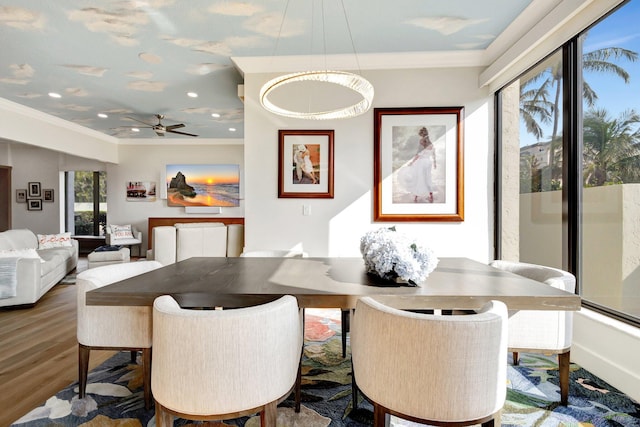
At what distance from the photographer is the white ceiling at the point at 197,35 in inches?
99.3

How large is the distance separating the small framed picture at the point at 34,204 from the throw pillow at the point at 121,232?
7.21 feet

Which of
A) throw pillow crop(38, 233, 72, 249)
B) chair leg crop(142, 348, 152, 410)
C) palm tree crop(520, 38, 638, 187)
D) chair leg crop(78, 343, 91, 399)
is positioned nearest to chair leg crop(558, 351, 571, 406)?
palm tree crop(520, 38, 638, 187)

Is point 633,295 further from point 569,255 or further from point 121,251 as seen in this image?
point 121,251

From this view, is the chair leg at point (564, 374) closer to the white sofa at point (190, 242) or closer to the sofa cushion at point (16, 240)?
the white sofa at point (190, 242)

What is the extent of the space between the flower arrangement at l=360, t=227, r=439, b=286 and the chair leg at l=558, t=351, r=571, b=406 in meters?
0.91

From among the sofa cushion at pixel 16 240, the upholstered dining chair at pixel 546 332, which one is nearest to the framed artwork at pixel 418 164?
the upholstered dining chair at pixel 546 332

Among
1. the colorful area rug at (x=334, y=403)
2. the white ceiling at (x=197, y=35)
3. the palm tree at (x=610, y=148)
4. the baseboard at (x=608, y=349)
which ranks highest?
the white ceiling at (x=197, y=35)

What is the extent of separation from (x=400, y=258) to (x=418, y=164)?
2148 mm

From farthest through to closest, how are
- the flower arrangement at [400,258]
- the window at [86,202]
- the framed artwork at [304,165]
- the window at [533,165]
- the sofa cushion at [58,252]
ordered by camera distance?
the window at [86,202] < the sofa cushion at [58,252] < the framed artwork at [304,165] < the window at [533,165] < the flower arrangement at [400,258]

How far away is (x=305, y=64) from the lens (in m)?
3.38

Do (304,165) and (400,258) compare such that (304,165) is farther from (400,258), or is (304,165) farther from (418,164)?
(400,258)

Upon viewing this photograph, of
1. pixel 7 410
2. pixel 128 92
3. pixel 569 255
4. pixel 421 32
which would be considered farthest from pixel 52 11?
pixel 569 255

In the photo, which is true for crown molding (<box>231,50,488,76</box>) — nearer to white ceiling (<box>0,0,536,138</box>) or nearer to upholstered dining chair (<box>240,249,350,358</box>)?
white ceiling (<box>0,0,536,138</box>)

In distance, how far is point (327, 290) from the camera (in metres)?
1.38
